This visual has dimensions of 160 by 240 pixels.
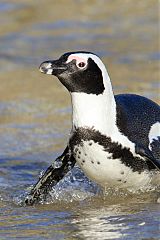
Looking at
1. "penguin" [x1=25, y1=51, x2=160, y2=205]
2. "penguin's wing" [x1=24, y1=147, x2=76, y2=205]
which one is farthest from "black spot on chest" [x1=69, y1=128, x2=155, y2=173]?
"penguin's wing" [x1=24, y1=147, x2=76, y2=205]

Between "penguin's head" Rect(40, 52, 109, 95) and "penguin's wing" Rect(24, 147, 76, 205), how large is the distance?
0.62 metres

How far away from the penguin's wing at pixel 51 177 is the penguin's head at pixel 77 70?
2.03ft

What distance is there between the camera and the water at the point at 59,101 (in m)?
5.26

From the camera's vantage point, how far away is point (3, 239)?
496 cm

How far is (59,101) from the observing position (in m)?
9.80

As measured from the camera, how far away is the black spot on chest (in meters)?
5.49

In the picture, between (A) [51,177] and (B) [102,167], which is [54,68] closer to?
(B) [102,167]

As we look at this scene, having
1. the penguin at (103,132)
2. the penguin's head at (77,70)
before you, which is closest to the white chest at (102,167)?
the penguin at (103,132)

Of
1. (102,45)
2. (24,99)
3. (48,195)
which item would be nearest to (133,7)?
(102,45)

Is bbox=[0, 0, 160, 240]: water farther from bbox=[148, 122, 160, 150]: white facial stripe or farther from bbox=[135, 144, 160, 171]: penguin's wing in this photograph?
bbox=[148, 122, 160, 150]: white facial stripe

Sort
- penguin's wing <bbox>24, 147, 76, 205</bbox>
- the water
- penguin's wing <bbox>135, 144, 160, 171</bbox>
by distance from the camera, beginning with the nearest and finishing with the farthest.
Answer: the water, penguin's wing <bbox>135, 144, 160, 171</bbox>, penguin's wing <bbox>24, 147, 76, 205</bbox>

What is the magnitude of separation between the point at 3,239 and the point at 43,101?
4974mm

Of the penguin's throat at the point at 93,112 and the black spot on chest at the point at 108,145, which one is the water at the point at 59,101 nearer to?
the black spot on chest at the point at 108,145

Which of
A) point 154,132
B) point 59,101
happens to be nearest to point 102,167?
point 154,132
